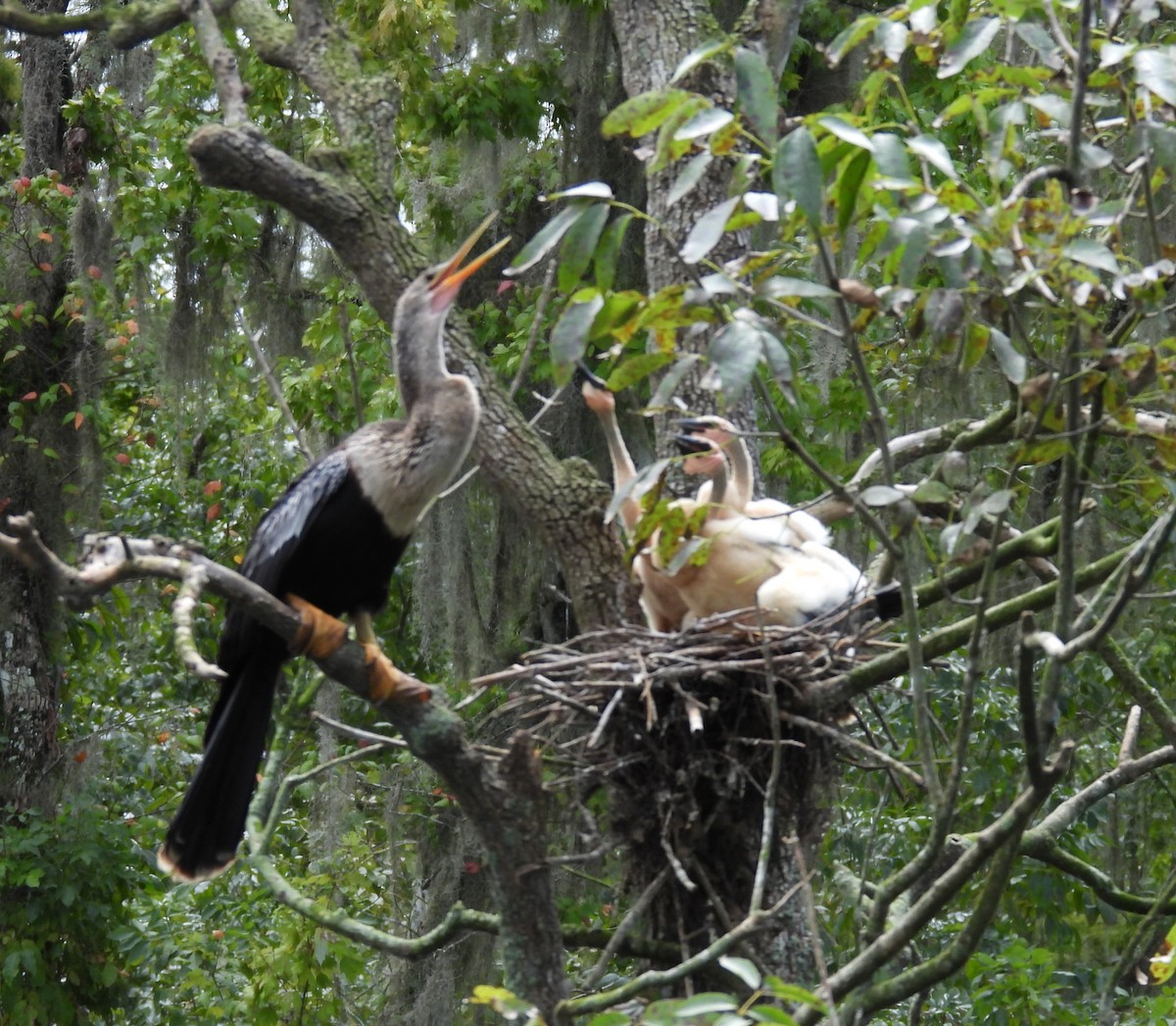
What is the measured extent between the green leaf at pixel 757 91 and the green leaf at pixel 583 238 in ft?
0.81

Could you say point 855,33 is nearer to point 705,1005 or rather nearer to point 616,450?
point 705,1005

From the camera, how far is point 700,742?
3.72 m

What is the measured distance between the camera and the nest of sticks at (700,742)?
3637 millimetres

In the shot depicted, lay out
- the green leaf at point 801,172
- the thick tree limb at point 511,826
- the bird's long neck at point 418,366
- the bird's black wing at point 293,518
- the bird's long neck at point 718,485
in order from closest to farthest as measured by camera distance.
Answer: the green leaf at point 801,172 → the thick tree limb at point 511,826 → the bird's black wing at point 293,518 → the bird's long neck at point 418,366 → the bird's long neck at point 718,485

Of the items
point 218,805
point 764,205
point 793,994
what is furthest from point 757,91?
point 218,805

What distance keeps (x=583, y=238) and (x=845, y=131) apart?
388 mm

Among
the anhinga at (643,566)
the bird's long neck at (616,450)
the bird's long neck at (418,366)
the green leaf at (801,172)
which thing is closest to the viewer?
the green leaf at (801,172)

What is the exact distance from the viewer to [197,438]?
36.4ft

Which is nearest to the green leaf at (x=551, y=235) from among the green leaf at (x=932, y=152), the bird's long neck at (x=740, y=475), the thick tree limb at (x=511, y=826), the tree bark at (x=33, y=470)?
the green leaf at (x=932, y=152)

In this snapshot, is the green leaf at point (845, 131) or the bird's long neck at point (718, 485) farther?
the bird's long neck at point (718, 485)

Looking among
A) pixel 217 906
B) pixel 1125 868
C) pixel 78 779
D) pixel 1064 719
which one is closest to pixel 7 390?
pixel 78 779

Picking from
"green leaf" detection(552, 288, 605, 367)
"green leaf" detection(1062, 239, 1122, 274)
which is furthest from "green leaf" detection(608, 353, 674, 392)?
"green leaf" detection(1062, 239, 1122, 274)

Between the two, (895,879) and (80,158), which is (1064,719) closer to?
(895,879)

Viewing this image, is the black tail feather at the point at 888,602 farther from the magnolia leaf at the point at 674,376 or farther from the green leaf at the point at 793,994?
the green leaf at the point at 793,994
